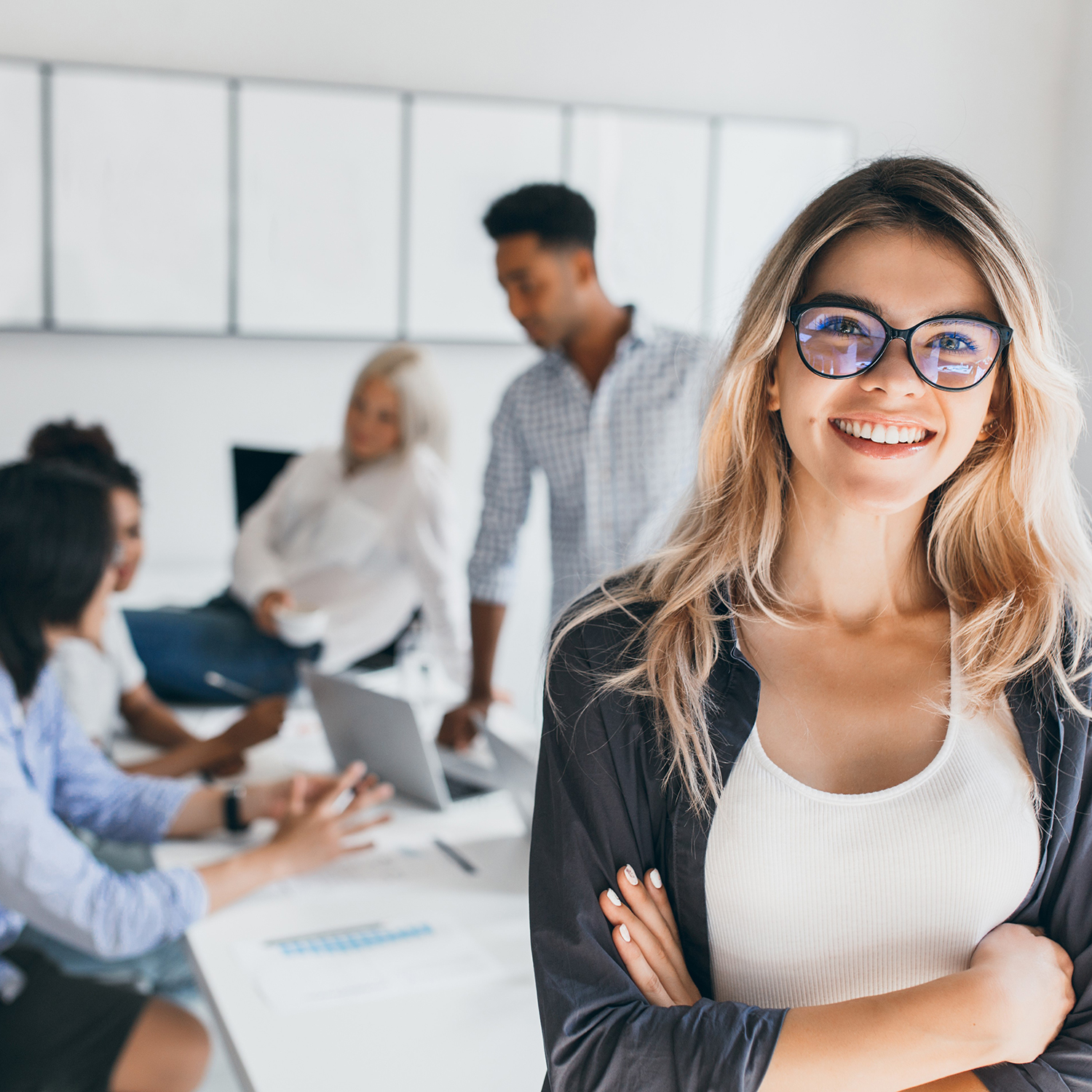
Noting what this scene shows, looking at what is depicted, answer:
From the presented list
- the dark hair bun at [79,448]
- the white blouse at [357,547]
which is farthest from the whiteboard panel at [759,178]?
the dark hair bun at [79,448]

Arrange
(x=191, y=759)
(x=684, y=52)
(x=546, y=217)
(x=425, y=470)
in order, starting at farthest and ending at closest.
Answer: (x=684, y=52) < (x=425, y=470) < (x=546, y=217) < (x=191, y=759)

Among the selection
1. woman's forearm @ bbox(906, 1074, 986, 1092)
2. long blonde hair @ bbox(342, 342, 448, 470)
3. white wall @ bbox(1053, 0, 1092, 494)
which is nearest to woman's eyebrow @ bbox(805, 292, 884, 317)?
woman's forearm @ bbox(906, 1074, 986, 1092)

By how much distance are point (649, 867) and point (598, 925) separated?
82mm

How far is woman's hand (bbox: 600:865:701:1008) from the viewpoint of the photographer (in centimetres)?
102

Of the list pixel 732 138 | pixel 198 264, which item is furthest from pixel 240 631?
pixel 732 138

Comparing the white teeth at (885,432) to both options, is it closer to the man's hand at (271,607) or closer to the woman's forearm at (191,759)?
the woman's forearm at (191,759)

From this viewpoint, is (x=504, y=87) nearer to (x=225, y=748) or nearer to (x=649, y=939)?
(x=225, y=748)

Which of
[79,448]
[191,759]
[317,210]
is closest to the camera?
[191,759]

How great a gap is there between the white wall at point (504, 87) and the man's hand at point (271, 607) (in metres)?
0.99

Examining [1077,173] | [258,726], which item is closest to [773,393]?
[258,726]

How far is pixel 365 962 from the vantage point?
1.42 m

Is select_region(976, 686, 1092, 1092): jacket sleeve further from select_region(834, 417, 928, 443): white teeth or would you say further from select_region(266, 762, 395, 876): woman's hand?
select_region(266, 762, 395, 876): woman's hand

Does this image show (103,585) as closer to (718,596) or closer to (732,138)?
(718,596)

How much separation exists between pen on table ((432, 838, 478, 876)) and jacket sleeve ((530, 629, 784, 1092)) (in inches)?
27.0
